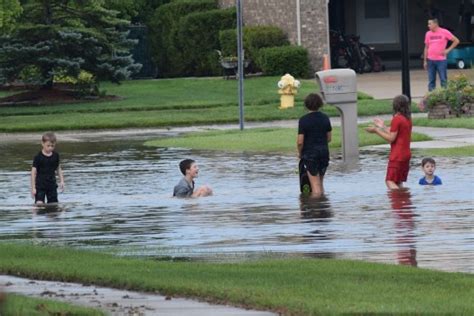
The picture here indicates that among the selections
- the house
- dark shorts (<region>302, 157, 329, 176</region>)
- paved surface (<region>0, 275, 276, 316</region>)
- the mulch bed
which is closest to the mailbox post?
dark shorts (<region>302, 157, 329, 176</region>)

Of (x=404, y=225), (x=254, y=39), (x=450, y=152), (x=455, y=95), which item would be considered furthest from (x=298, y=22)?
(x=404, y=225)

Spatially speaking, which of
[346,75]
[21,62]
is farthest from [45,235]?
[21,62]

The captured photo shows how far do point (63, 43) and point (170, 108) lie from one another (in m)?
4.68

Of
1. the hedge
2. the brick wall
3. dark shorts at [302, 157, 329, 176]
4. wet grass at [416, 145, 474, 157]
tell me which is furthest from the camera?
the hedge

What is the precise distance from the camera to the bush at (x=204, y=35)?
48.8 m

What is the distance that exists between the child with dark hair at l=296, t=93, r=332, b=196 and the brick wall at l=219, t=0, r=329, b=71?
2758cm

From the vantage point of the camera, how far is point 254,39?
4628 centimetres

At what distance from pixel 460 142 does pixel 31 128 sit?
1233cm

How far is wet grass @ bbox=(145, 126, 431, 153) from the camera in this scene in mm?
26375

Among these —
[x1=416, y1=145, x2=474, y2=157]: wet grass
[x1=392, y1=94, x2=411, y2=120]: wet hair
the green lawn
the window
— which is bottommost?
[x1=416, y1=145, x2=474, y2=157]: wet grass

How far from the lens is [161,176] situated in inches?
884

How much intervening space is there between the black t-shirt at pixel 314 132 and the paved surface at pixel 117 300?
7953mm

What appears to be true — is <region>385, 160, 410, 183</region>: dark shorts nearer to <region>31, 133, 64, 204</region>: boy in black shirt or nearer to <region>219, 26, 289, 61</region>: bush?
<region>31, 133, 64, 204</region>: boy in black shirt

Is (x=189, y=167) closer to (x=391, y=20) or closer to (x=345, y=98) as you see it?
(x=345, y=98)
